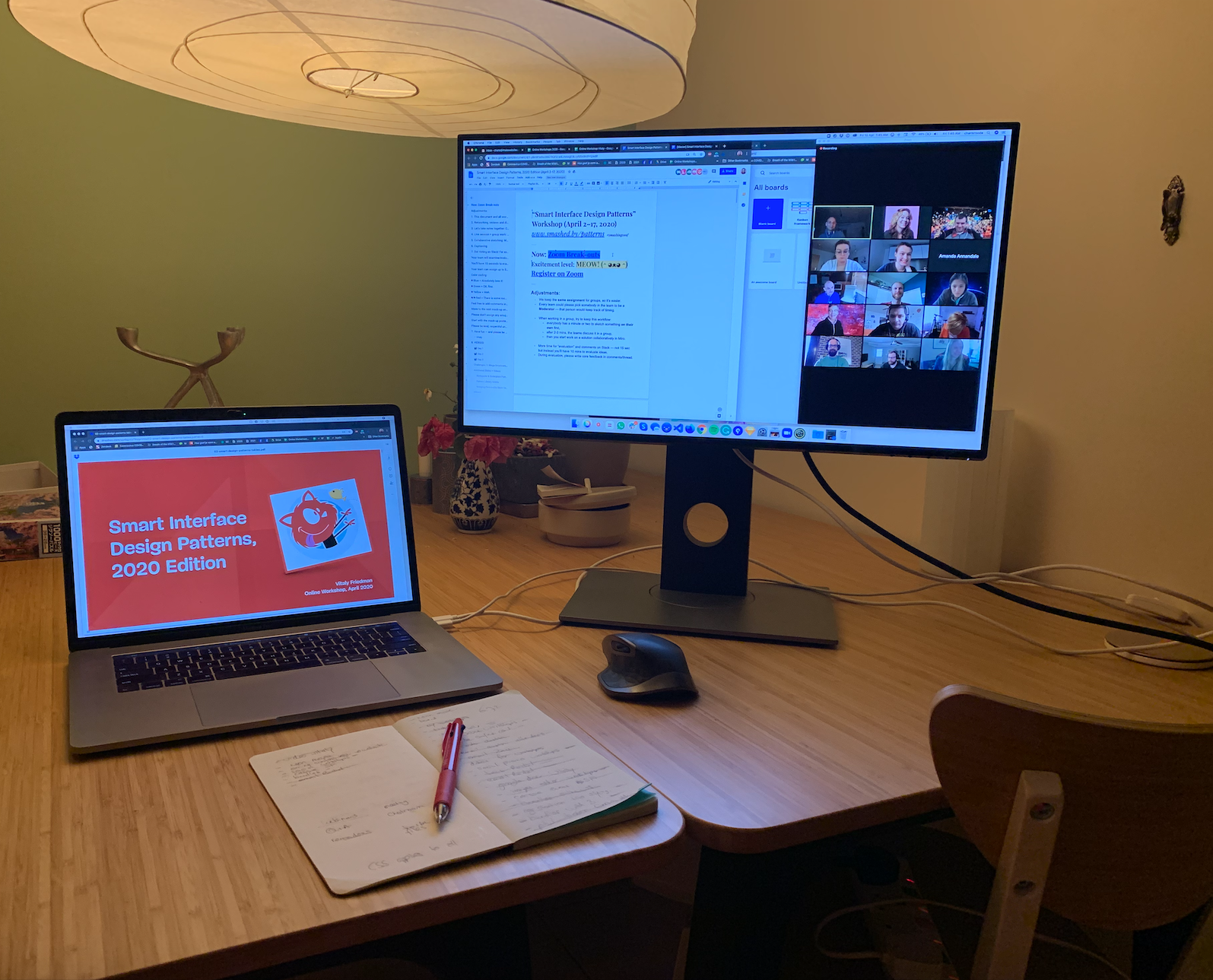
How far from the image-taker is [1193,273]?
1047 millimetres

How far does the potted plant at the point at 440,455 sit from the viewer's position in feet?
5.00

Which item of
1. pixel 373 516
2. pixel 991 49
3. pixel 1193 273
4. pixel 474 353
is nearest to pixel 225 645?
pixel 373 516

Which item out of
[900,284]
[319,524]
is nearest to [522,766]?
[319,524]

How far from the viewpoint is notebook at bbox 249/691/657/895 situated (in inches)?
22.5

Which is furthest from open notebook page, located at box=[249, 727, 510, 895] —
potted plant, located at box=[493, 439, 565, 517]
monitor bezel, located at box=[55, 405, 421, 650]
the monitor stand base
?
potted plant, located at box=[493, 439, 565, 517]

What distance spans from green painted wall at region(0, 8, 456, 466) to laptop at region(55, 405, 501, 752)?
0.99m

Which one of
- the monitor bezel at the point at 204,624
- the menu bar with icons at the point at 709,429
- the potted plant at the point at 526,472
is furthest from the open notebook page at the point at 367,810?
the potted plant at the point at 526,472

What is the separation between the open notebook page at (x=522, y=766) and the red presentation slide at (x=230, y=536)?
27cm

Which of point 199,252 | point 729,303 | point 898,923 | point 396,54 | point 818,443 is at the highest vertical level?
point 396,54

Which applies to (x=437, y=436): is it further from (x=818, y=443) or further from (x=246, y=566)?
(x=818, y=443)

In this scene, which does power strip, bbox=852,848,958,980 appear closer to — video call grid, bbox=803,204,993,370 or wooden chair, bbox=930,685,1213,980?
wooden chair, bbox=930,685,1213,980

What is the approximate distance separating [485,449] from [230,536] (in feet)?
1.83

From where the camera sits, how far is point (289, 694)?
79 cm

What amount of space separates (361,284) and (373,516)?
1170mm
